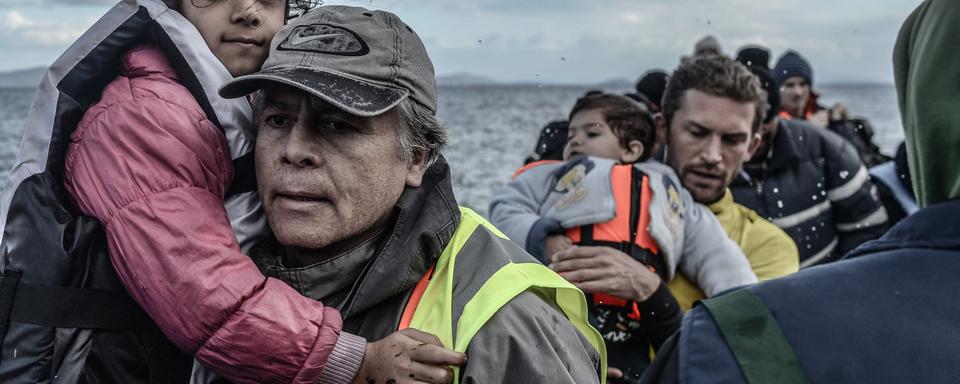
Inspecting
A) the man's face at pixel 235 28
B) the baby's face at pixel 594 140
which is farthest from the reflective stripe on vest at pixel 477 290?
the baby's face at pixel 594 140

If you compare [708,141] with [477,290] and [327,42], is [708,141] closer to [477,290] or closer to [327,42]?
[477,290]

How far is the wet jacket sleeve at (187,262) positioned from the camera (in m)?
2.24

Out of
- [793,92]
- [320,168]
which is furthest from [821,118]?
[320,168]

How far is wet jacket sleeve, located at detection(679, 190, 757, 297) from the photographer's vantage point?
3750mm

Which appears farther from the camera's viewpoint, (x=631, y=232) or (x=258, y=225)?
(x=631, y=232)

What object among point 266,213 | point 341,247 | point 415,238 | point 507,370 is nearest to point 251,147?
point 266,213

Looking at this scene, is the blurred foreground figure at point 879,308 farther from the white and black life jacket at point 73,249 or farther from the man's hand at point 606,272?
the man's hand at point 606,272

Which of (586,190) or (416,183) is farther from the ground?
(416,183)

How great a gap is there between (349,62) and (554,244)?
1466 mm

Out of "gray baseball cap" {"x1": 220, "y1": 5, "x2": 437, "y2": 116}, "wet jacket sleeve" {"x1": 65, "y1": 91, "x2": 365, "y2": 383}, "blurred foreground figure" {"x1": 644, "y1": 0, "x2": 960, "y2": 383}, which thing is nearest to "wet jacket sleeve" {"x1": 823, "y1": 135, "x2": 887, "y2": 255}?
"gray baseball cap" {"x1": 220, "y1": 5, "x2": 437, "y2": 116}

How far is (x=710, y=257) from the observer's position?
12.5ft

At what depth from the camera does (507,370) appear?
237 cm

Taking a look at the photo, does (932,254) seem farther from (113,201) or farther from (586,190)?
(586,190)

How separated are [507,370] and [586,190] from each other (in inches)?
57.8
